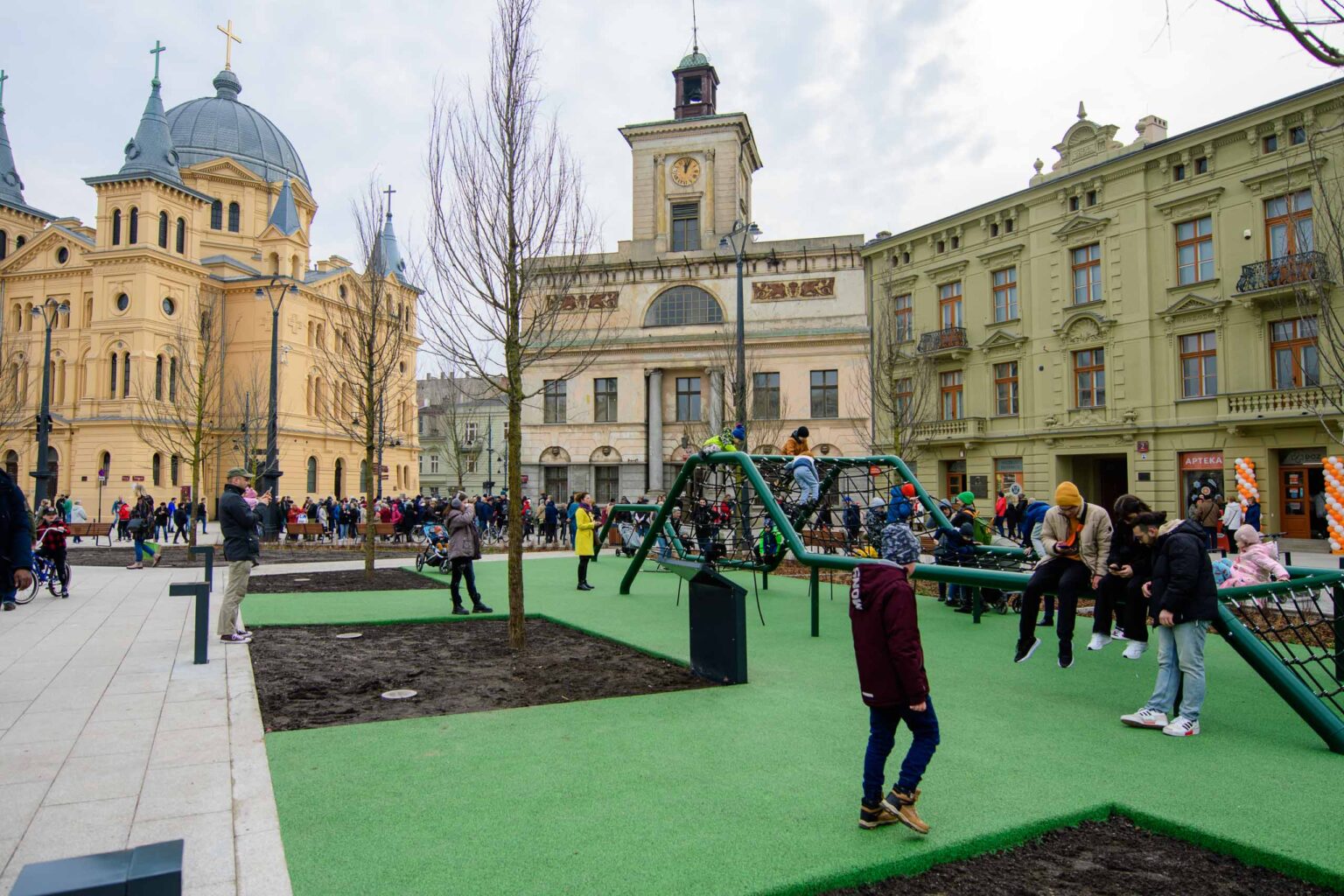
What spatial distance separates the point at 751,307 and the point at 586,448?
39.3 ft

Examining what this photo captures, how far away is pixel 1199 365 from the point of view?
29234 millimetres

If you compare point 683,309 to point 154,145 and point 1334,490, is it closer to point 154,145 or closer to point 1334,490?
point 1334,490

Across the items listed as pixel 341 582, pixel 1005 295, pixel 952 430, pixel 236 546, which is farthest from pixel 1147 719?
pixel 1005 295

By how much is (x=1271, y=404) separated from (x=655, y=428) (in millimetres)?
27908

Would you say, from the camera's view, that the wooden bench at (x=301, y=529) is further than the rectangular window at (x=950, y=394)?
No

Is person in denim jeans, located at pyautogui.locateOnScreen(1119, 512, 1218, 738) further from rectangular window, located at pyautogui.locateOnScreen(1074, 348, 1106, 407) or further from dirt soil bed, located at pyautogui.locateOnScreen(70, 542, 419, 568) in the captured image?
rectangular window, located at pyautogui.locateOnScreen(1074, 348, 1106, 407)

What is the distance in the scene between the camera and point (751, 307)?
4647cm

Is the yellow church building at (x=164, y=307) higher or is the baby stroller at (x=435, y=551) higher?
the yellow church building at (x=164, y=307)

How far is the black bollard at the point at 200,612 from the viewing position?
359 inches

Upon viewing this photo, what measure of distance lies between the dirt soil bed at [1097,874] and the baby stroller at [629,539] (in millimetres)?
18411

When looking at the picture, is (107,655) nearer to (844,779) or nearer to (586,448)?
(844,779)

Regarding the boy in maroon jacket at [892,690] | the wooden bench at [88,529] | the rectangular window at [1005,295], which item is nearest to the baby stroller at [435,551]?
the boy in maroon jacket at [892,690]

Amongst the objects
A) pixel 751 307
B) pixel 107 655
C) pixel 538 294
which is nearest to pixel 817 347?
pixel 751 307

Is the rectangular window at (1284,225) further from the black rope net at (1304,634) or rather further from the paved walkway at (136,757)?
the paved walkway at (136,757)
